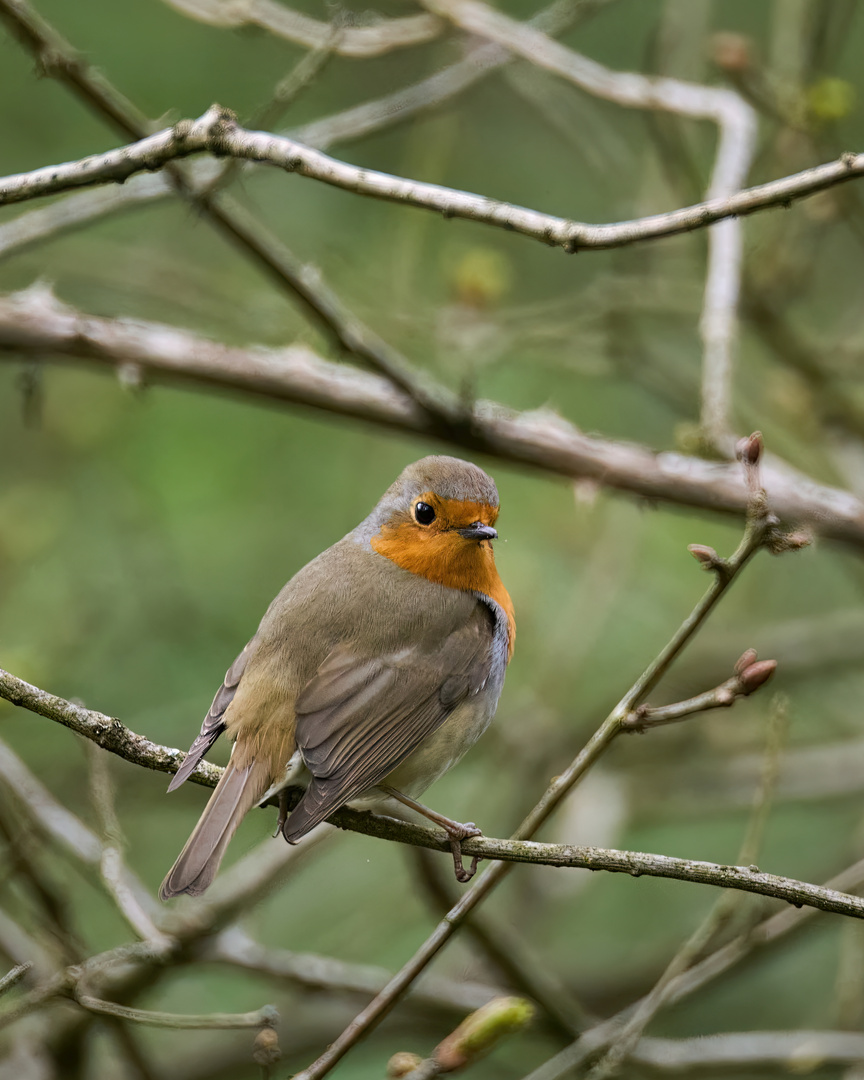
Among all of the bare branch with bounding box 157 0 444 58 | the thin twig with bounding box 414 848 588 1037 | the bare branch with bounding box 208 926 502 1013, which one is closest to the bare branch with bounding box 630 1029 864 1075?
the thin twig with bounding box 414 848 588 1037

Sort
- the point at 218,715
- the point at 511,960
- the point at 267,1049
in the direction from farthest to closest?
the point at 511,960, the point at 218,715, the point at 267,1049

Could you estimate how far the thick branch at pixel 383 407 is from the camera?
4887 mm

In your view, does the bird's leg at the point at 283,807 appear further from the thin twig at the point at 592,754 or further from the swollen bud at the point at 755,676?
the swollen bud at the point at 755,676

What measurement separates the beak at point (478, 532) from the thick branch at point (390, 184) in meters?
1.16

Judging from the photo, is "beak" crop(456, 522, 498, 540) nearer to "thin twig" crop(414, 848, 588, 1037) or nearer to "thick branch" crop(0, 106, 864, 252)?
"thin twig" crop(414, 848, 588, 1037)

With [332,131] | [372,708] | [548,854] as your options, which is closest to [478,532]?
[372,708]

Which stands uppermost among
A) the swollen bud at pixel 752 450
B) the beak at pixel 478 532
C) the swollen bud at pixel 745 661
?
the beak at pixel 478 532

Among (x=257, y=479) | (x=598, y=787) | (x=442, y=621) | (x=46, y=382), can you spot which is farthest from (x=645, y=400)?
(x=442, y=621)

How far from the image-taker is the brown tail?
3.00 metres

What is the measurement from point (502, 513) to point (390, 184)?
13.8 ft

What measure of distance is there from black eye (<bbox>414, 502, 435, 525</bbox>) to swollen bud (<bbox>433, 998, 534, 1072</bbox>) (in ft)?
5.18

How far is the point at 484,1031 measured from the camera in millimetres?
2641

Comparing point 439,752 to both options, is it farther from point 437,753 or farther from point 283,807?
point 283,807

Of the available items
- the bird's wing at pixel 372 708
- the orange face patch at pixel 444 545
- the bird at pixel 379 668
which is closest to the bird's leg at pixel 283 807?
the bird at pixel 379 668
